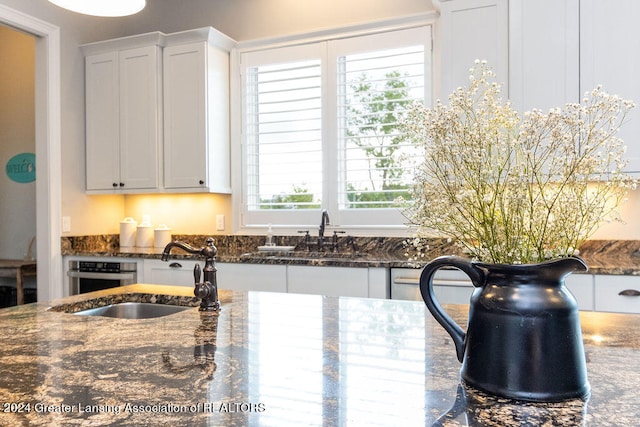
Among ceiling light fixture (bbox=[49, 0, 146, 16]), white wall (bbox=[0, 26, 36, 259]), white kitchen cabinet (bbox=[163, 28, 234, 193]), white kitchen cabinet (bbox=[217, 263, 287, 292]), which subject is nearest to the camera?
ceiling light fixture (bbox=[49, 0, 146, 16])

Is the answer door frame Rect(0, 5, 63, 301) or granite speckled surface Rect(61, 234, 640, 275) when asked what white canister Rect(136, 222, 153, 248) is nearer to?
granite speckled surface Rect(61, 234, 640, 275)

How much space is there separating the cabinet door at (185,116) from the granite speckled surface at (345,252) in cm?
59

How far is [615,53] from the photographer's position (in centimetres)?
279

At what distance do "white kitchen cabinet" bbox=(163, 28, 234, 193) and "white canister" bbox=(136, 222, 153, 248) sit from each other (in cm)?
49

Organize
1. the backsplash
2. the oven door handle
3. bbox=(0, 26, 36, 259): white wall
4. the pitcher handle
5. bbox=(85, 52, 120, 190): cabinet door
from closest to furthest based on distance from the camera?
the pitcher handle
the backsplash
the oven door handle
bbox=(85, 52, 120, 190): cabinet door
bbox=(0, 26, 36, 259): white wall

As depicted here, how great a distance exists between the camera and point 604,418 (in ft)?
2.33

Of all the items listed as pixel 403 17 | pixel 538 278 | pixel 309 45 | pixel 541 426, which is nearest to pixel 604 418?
pixel 541 426

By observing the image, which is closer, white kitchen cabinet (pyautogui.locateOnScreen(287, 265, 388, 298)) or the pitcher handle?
the pitcher handle

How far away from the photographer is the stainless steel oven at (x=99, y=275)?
12.0 ft

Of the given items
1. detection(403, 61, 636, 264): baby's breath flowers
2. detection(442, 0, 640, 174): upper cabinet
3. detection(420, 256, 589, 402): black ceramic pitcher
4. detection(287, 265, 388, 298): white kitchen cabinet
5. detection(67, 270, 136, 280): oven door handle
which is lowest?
detection(67, 270, 136, 280): oven door handle

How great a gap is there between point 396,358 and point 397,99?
279 centimetres

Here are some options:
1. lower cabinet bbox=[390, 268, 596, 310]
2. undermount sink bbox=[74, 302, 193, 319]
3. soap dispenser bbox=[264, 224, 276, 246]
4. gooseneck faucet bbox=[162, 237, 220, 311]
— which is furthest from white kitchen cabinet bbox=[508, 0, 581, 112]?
undermount sink bbox=[74, 302, 193, 319]

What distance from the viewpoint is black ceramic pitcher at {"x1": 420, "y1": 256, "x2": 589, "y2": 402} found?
77 cm

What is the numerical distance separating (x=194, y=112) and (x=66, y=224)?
1.37 metres
